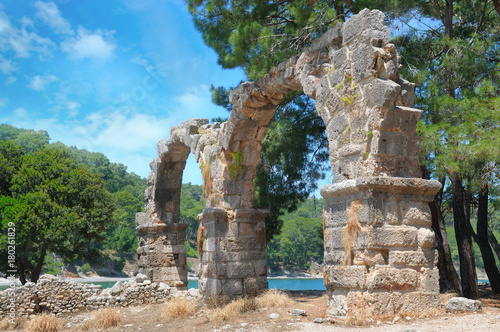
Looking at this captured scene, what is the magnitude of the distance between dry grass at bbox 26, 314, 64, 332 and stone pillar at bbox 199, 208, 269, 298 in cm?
263

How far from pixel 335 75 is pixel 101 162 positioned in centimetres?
5415

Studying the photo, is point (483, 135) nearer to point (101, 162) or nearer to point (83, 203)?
point (83, 203)

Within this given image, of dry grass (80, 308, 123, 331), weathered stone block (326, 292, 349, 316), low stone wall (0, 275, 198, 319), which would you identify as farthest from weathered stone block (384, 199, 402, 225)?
low stone wall (0, 275, 198, 319)

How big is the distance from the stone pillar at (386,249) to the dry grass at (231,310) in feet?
6.54

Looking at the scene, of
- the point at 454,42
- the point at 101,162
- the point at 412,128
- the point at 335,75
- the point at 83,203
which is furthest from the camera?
the point at 101,162

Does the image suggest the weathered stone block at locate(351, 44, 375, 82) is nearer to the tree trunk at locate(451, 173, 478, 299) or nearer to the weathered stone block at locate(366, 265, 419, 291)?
the weathered stone block at locate(366, 265, 419, 291)

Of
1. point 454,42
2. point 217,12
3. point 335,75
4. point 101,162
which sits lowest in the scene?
point 335,75

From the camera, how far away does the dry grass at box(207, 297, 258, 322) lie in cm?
652

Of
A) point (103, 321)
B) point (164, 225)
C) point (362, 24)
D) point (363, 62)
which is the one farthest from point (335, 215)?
point (164, 225)

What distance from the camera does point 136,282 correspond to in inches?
416

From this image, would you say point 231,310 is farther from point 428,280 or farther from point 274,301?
point 428,280

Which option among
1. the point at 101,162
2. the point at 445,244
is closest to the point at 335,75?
the point at 445,244

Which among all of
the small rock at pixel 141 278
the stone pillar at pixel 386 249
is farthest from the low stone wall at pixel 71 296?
the stone pillar at pixel 386 249

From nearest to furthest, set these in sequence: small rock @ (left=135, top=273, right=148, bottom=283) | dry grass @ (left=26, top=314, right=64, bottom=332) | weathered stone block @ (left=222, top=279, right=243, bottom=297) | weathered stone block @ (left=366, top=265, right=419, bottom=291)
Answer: weathered stone block @ (left=366, top=265, right=419, bottom=291)
dry grass @ (left=26, top=314, right=64, bottom=332)
weathered stone block @ (left=222, top=279, right=243, bottom=297)
small rock @ (left=135, top=273, right=148, bottom=283)
